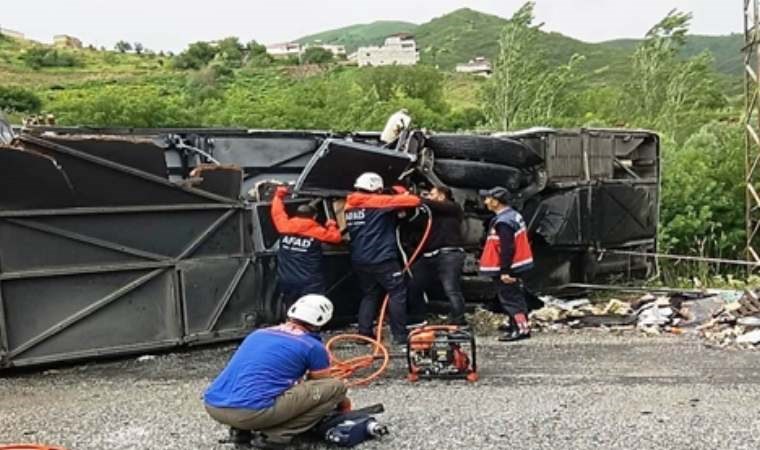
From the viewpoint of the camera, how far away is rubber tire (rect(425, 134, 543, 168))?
894 centimetres

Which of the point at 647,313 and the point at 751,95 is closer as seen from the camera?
the point at 647,313

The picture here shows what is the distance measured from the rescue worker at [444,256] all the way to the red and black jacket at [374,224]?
1.53 feet

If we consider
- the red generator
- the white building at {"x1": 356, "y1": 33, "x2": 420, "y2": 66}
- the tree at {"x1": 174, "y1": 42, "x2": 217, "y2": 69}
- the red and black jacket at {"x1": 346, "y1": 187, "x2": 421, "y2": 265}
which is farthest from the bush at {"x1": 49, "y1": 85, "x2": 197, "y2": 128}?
the white building at {"x1": 356, "y1": 33, "x2": 420, "y2": 66}

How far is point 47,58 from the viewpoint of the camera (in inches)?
3285

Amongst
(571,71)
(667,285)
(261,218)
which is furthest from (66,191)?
(571,71)

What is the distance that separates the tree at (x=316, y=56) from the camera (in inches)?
3931

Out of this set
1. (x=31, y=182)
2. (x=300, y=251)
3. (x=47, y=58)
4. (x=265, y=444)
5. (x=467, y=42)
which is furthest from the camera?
(x=467, y=42)

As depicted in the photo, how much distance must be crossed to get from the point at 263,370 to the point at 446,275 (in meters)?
3.65

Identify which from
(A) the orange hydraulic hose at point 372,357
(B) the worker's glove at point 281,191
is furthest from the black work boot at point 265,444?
(B) the worker's glove at point 281,191

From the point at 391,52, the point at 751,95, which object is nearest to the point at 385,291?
the point at 751,95

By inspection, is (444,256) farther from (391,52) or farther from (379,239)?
(391,52)

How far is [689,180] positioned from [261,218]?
1421 centimetres

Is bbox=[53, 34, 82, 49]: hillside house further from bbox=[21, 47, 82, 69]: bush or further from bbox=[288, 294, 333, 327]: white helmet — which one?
bbox=[288, 294, 333, 327]: white helmet

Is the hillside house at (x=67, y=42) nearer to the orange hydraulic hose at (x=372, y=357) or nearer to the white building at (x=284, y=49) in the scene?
the white building at (x=284, y=49)
